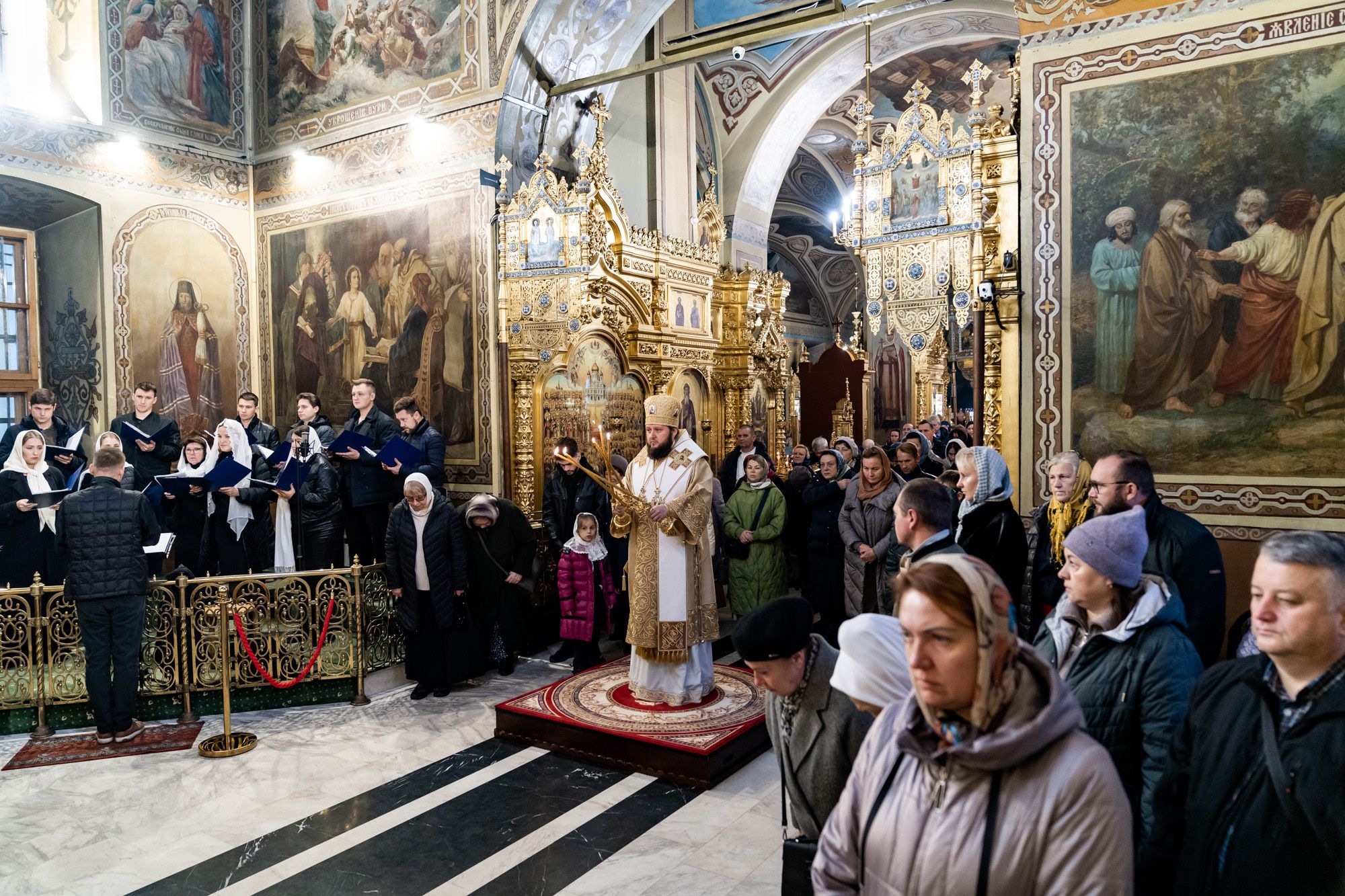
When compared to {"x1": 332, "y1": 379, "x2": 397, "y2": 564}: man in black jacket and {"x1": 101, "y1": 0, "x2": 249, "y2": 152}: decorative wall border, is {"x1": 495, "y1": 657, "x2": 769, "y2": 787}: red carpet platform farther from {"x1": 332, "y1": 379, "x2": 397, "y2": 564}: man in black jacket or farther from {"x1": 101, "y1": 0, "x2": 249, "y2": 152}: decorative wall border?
{"x1": 101, "y1": 0, "x2": 249, "y2": 152}: decorative wall border

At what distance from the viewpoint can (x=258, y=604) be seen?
6727mm

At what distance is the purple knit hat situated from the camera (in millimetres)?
2580

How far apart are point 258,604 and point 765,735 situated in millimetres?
3895

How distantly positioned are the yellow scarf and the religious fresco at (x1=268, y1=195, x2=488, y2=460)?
5.91 metres

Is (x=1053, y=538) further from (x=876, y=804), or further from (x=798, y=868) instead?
(x=876, y=804)

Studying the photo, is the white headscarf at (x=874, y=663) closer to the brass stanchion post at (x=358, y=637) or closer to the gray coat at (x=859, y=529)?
the gray coat at (x=859, y=529)

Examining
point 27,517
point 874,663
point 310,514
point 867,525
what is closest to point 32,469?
point 27,517

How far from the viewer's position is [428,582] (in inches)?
273

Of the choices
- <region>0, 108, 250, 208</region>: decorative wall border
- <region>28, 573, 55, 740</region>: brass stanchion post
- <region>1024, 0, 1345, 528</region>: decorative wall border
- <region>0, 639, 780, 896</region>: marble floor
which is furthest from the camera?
<region>0, 108, 250, 208</region>: decorative wall border

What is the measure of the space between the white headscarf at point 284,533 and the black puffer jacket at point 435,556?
62.8 inches

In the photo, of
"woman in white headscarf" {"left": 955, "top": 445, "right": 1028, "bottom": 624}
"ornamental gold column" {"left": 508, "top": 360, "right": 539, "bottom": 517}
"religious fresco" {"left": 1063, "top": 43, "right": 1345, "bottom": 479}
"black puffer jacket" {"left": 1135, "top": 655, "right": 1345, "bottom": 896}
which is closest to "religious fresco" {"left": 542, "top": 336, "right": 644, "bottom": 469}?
"ornamental gold column" {"left": 508, "top": 360, "right": 539, "bottom": 517}

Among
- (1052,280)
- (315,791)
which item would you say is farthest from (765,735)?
(1052,280)

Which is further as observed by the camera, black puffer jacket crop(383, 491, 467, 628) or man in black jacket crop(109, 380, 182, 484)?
man in black jacket crop(109, 380, 182, 484)

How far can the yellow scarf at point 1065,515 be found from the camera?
4.64 meters
